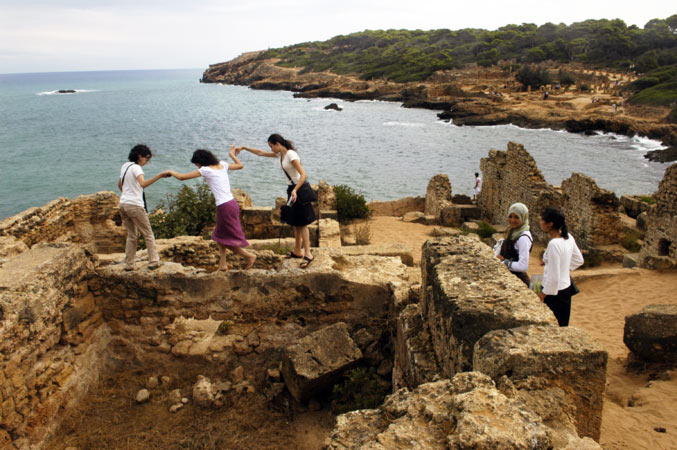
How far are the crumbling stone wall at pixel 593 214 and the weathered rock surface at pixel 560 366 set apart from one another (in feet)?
32.3

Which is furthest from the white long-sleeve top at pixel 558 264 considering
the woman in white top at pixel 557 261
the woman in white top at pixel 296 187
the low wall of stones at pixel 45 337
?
the low wall of stones at pixel 45 337

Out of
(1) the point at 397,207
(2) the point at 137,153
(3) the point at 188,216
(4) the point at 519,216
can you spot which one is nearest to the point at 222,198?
(2) the point at 137,153

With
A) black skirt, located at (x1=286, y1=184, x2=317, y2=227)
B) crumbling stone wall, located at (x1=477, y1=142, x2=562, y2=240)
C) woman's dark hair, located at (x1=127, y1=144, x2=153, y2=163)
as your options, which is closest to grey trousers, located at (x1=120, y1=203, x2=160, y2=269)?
woman's dark hair, located at (x1=127, y1=144, x2=153, y2=163)

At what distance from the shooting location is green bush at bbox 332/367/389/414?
15.2ft

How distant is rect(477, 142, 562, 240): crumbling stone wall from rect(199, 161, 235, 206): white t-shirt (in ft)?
33.6

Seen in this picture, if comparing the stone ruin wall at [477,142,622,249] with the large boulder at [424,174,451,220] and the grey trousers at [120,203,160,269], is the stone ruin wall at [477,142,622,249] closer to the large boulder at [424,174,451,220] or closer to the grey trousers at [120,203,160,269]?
the large boulder at [424,174,451,220]

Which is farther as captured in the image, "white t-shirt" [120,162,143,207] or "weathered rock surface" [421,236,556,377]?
"white t-shirt" [120,162,143,207]

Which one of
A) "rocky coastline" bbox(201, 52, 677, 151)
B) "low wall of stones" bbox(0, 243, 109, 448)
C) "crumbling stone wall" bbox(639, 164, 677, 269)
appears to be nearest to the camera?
"low wall of stones" bbox(0, 243, 109, 448)

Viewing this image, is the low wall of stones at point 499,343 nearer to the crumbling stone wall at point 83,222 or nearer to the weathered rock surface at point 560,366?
the weathered rock surface at point 560,366

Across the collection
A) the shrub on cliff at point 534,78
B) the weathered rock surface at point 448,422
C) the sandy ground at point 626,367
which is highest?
the shrub on cliff at point 534,78

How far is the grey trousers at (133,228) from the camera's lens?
532 centimetres

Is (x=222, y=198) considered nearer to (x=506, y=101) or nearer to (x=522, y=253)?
(x=522, y=253)

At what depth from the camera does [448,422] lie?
7.68ft

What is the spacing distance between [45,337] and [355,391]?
3.22 metres
